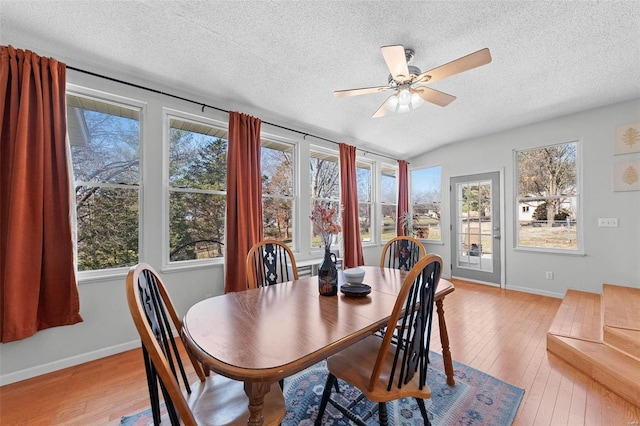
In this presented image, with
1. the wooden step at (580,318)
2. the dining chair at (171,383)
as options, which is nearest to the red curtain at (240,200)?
the dining chair at (171,383)

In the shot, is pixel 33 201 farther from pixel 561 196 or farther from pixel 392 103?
pixel 561 196

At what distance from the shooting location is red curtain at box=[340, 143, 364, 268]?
4.27 m

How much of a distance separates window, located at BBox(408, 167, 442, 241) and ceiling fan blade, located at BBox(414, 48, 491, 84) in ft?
12.0

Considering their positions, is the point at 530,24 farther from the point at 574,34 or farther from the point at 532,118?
the point at 532,118

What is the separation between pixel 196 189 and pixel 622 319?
14.3ft

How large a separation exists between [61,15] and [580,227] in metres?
6.01

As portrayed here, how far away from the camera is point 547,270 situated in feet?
13.1

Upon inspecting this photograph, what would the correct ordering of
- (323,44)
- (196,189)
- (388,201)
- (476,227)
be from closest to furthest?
(323,44) < (196,189) < (476,227) < (388,201)

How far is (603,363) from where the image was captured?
196cm

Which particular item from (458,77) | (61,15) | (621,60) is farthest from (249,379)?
(621,60)

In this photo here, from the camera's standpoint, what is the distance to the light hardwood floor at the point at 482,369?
1633 mm

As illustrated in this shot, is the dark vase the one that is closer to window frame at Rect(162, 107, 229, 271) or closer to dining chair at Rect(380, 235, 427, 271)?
dining chair at Rect(380, 235, 427, 271)

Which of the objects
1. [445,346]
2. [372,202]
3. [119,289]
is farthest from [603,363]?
[119,289]

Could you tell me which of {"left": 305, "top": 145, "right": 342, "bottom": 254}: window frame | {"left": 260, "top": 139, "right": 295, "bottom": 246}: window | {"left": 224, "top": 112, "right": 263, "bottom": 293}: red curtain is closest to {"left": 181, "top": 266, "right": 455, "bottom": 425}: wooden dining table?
{"left": 224, "top": 112, "right": 263, "bottom": 293}: red curtain
